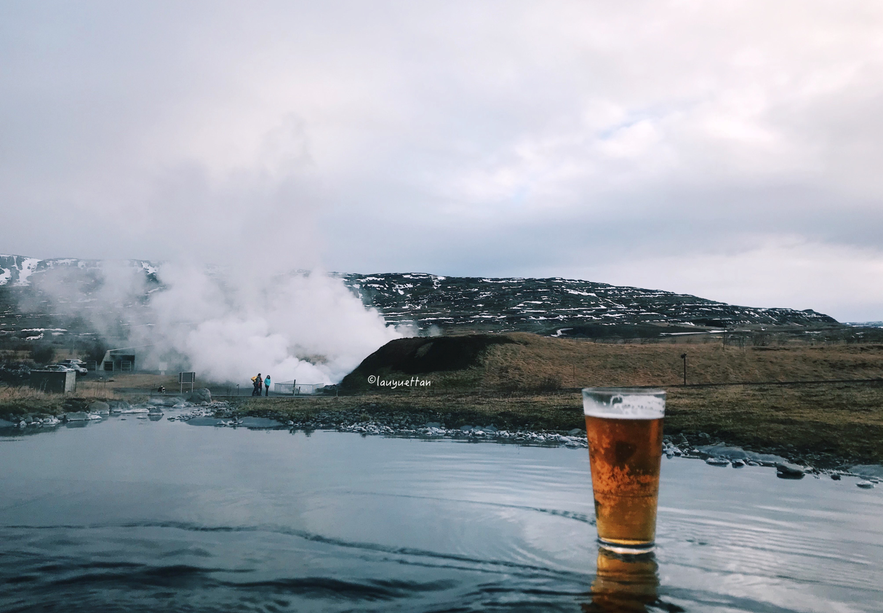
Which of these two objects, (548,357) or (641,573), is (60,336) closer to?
(548,357)

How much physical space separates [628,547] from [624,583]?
0.60 ft

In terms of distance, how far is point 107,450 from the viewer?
38.4 feet

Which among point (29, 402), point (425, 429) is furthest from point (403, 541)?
point (29, 402)

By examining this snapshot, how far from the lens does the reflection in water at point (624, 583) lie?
2822 millimetres

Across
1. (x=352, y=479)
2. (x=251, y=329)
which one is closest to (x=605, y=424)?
(x=352, y=479)

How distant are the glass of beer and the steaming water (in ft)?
1.11

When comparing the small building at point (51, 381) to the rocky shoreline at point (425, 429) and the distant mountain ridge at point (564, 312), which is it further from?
the distant mountain ridge at point (564, 312)

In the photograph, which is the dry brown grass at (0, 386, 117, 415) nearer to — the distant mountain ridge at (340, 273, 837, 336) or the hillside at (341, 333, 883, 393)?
the hillside at (341, 333, 883, 393)

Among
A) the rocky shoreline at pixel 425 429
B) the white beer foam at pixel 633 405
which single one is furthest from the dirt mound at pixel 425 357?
the white beer foam at pixel 633 405

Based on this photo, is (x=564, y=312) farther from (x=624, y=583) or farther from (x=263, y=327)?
(x=624, y=583)

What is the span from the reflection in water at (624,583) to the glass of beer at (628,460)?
7.0 inches

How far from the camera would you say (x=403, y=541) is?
428cm

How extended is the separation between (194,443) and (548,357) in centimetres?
3099

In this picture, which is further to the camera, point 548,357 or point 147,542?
point 548,357
